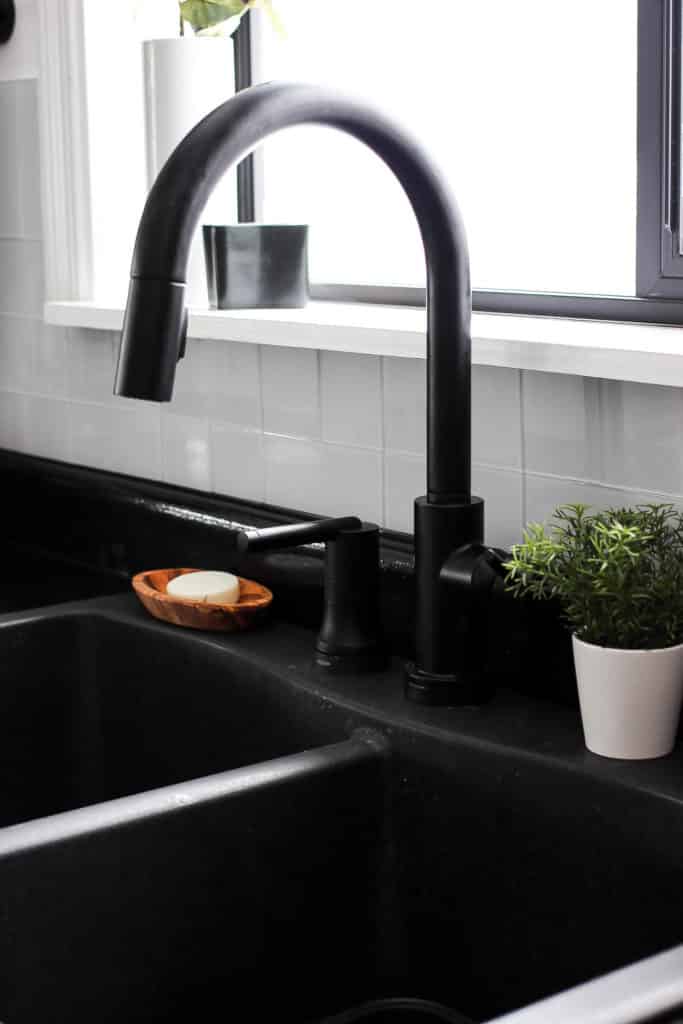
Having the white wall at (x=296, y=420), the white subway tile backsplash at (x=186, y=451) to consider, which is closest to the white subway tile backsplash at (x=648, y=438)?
the white wall at (x=296, y=420)

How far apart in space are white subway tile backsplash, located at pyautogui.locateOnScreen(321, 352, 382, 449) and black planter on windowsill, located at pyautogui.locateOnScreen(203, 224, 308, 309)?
19 centimetres

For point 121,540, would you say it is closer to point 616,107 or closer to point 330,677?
point 330,677

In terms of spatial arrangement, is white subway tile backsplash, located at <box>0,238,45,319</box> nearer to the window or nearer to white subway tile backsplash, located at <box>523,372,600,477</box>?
the window

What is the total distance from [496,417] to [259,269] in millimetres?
440

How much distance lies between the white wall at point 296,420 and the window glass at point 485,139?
0.19 metres

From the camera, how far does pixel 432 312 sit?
1.05 meters

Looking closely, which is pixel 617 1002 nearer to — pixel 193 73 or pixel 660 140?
pixel 660 140

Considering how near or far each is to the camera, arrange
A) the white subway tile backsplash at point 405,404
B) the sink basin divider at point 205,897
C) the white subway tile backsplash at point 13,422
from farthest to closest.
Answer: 1. the white subway tile backsplash at point 13,422
2. the white subway tile backsplash at point 405,404
3. the sink basin divider at point 205,897

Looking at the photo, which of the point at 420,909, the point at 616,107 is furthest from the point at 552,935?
the point at 616,107

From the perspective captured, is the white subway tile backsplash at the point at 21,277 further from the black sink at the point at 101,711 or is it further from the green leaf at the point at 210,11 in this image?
the black sink at the point at 101,711

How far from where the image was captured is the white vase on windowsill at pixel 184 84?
1.60 m

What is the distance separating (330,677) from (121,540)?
517 mm

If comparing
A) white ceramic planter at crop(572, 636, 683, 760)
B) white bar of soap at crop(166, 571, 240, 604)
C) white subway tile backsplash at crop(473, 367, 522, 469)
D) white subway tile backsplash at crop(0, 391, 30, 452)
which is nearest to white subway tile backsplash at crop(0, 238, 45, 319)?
white subway tile backsplash at crop(0, 391, 30, 452)

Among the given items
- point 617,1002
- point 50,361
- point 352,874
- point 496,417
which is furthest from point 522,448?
point 50,361
